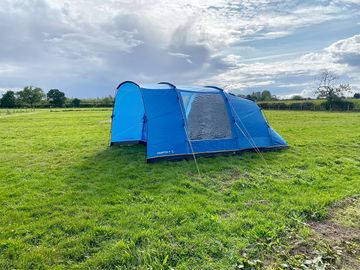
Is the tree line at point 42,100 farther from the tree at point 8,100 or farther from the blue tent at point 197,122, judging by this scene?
the blue tent at point 197,122

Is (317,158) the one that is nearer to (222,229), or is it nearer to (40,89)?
(222,229)

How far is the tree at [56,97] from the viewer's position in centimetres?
8069

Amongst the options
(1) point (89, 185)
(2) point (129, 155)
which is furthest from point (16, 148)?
(1) point (89, 185)

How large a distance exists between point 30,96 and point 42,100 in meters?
3.30

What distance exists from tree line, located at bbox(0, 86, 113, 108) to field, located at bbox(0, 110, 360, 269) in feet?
224

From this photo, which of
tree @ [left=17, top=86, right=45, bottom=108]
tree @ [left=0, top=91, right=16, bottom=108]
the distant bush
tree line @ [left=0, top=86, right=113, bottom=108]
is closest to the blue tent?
the distant bush

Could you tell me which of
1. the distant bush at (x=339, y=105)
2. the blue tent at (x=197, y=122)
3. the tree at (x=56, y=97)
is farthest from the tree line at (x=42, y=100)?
the blue tent at (x=197, y=122)

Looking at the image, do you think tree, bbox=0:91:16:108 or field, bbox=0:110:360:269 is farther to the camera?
tree, bbox=0:91:16:108

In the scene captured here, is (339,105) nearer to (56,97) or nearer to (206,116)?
(206,116)

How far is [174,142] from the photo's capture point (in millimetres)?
7809

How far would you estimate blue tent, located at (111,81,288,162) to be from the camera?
25.5 feet

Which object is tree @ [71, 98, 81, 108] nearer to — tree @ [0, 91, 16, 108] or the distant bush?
tree @ [0, 91, 16, 108]

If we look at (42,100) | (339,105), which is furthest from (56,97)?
(339,105)

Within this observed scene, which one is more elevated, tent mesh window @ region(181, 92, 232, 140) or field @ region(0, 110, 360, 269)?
tent mesh window @ region(181, 92, 232, 140)
